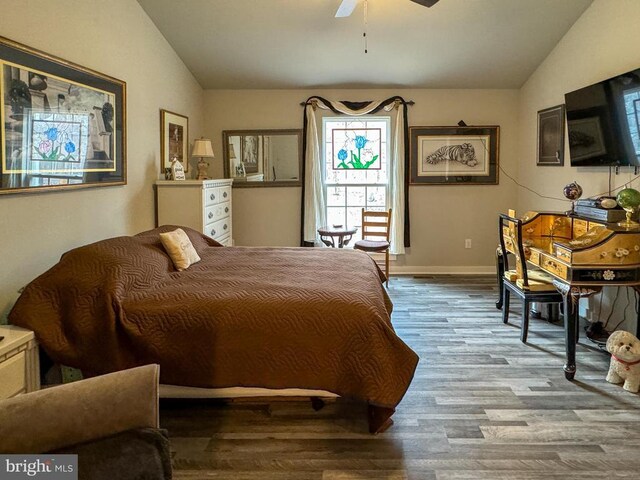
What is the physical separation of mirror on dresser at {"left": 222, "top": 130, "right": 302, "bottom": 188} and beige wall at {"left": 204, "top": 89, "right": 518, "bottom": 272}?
0.10 metres

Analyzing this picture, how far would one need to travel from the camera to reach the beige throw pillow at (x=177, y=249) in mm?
3223

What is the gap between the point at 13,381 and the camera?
6.91 feet

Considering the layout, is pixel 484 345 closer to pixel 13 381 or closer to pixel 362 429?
pixel 362 429

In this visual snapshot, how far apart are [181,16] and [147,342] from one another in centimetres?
335

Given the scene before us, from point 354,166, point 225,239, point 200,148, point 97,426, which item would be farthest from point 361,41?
point 97,426

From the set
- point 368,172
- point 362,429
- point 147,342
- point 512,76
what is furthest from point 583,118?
point 147,342

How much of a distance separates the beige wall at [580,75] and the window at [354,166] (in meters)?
1.67

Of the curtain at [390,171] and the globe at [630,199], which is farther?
the curtain at [390,171]

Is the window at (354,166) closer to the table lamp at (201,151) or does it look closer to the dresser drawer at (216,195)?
the dresser drawer at (216,195)

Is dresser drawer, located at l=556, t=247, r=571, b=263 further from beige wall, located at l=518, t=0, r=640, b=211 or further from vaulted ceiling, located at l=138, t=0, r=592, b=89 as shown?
vaulted ceiling, located at l=138, t=0, r=592, b=89

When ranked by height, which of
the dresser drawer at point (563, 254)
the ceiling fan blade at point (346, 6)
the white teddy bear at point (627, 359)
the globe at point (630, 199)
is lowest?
the white teddy bear at point (627, 359)

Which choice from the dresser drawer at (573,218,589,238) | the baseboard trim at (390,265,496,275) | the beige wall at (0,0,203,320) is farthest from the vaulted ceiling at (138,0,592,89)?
the baseboard trim at (390,265,496,275)

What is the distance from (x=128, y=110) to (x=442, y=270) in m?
4.15

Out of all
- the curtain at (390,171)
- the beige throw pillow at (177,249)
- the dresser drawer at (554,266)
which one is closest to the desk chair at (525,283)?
the dresser drawer at (554,266)
